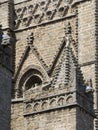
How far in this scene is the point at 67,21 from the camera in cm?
3319

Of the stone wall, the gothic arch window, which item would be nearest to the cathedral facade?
the gothic arch window

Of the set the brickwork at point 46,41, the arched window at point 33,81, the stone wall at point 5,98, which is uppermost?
the brickwork at point 46,41

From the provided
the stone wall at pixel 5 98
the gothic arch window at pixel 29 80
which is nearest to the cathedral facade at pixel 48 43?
the gothic arch window at pixel 29 80

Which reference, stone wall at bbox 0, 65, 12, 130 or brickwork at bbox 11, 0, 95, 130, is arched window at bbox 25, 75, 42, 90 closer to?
brickwork at bbox 11, 0, 95, 130

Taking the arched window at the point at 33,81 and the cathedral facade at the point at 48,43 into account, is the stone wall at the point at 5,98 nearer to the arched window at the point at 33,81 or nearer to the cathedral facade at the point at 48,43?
the cathedral facade at the point at 48,43

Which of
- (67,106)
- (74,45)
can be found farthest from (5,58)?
(74,45)

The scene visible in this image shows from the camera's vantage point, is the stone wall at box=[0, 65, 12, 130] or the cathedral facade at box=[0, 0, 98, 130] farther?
the cathedral facade at box=[0, 0, 98, 130]

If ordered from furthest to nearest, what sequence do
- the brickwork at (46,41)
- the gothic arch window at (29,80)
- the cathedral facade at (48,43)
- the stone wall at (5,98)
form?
the gothic arch window at (29,80), the brickwork at (46,41), the cathedral facade at (48,43), the stone wall at (5,98)

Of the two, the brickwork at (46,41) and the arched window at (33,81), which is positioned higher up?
the brickwork at (46,41)

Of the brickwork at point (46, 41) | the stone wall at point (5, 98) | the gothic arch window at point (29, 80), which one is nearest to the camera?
the stone wall at point (5, 98)

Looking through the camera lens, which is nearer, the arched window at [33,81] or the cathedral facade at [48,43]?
the cathedral facade at [48,43]

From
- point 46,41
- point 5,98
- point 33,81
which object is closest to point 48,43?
point 46,41

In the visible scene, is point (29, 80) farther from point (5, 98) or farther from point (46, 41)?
point (5, 98)

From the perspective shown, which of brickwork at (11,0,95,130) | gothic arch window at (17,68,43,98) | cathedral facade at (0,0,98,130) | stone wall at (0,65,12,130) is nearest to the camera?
stone wall at (0,65,12,130)
